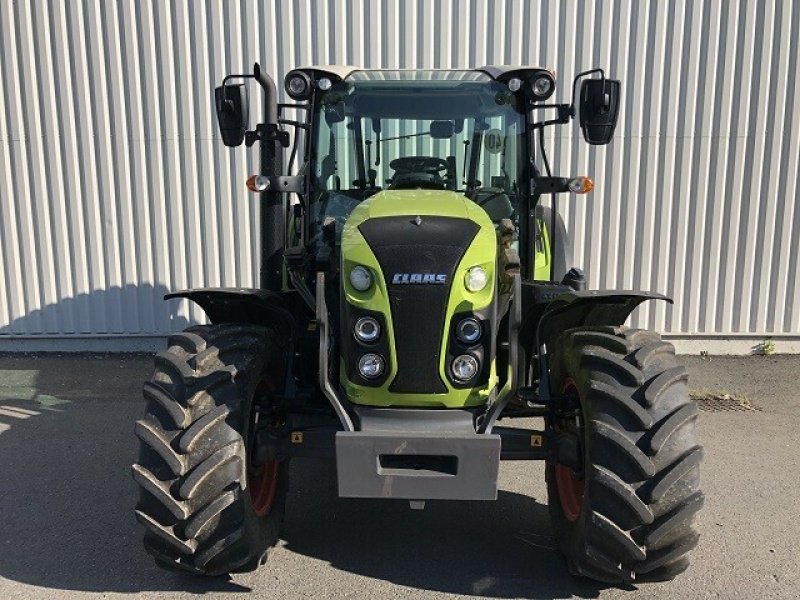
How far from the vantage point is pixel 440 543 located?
3.63 metres

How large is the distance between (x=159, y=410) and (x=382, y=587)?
1.28 m

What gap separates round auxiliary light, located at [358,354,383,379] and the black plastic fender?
35.9 inches

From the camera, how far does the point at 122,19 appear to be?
6840 millimetres

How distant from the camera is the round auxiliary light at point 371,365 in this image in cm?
301

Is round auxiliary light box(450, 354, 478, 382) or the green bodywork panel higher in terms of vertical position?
the green bodywork panel

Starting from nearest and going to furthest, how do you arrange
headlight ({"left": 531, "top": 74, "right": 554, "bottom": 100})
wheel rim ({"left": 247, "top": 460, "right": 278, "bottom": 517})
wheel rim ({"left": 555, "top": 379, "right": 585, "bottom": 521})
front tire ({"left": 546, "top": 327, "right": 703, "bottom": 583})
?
1. front tire ({"left": 546, "top": 327, "right": 703, "bottom": 583})
2. wheel rim ({"left": 555, "top": 379, "right": 585, "bottom": 521})
3. wheel rim ({"left": 247, "top": 460, "right": 278, "bottom": 517})
4. headlight ({"left": 531, "top": 74, "right": 554, "bottom": 100})

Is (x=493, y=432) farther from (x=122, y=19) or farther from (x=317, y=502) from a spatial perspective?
(x=122, y=19)

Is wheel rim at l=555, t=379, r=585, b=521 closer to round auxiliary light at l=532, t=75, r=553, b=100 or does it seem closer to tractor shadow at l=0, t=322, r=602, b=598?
tractor shadow at l=0, t=322, r=602, b=598

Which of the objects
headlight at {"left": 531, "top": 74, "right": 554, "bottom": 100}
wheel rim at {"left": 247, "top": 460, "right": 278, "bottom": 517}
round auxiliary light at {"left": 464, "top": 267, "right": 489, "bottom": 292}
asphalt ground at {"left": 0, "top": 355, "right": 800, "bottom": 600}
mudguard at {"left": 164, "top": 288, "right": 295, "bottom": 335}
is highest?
headlight at {"left": 531, "top": 74, "right": 554, "bottom": 100}

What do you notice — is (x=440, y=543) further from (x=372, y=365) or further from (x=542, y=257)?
(x=542, y=257)

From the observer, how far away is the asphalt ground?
3.25 metres

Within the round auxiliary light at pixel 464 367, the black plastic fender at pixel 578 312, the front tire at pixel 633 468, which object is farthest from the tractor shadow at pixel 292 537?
the round auxiliary light at pixel 464 367

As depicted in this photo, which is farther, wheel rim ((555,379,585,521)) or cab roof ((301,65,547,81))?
cab roof ((301,65,547,81))

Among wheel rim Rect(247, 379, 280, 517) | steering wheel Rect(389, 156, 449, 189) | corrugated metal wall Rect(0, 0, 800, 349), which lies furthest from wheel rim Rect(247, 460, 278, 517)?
corrugated metal wall Rect(0, 0, 800, 349)
